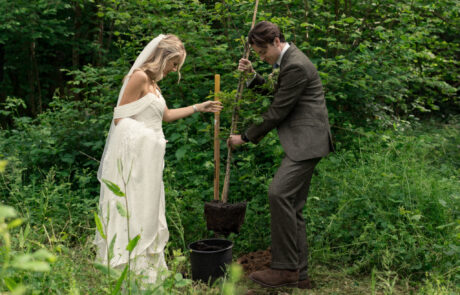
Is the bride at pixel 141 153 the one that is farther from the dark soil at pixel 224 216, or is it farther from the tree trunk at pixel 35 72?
the tree trunk at pixel 35 72

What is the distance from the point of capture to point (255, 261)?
4.08m

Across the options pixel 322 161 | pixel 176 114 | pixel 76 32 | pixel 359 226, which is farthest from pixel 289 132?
pixel 76 32

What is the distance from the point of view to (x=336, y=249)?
4.21m

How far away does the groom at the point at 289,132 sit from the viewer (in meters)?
3.41

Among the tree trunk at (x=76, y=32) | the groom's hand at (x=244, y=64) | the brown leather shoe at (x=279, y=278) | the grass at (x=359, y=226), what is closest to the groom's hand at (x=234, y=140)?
the groom's hand at (x=244, y=64)

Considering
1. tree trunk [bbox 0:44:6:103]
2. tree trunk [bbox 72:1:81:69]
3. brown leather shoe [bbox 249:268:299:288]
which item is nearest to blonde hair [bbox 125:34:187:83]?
brown leather shoe [bbox 249:268:299:288]

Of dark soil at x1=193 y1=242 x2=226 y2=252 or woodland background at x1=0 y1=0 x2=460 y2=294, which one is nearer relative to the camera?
dark soil at x1=193 y1=242 x2=226 y2=252

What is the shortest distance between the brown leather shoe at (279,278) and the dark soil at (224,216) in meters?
0.46

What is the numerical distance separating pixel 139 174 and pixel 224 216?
2.59 feet

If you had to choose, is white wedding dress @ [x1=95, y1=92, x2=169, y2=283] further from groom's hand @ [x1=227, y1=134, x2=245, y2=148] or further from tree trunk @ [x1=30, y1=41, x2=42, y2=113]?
tree trunk @ [x1=30, y1=41, x2=42, y2=113]

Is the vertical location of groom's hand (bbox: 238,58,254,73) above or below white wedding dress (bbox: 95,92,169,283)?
above

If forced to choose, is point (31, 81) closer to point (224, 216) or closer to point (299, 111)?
point (224, 216)

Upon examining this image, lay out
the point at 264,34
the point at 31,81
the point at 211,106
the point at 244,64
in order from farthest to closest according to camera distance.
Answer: the point at 31,81 < the point at 211,106 < the point at 244,64 < the point at 264,34

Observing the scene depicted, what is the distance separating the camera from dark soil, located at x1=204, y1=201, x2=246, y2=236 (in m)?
3.58
